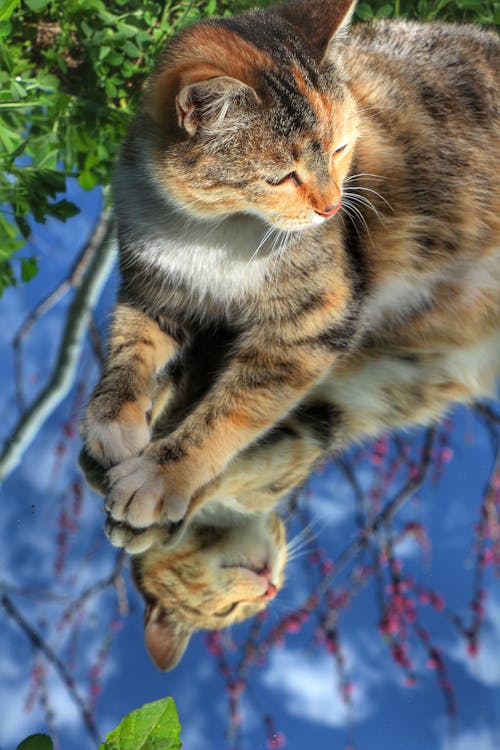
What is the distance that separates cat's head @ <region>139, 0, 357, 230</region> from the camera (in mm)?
1331

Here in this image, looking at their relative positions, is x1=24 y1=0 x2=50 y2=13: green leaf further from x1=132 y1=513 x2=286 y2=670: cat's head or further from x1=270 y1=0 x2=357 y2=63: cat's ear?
x1=132 y1=513 x2=286 y2=670: cat's head

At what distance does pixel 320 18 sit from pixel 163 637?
1079mm

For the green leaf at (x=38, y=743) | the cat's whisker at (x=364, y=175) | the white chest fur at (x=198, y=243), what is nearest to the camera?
the green leaf at (x=38, y=743)

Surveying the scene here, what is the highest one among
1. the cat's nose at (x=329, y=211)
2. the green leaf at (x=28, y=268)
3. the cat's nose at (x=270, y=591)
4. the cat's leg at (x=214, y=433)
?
the cat's nose at (x=329, y=211)

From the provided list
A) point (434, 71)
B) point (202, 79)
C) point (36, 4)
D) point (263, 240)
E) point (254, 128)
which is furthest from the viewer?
point (36, 4)

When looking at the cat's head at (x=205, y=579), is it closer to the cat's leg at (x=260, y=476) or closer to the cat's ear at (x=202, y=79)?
the cat's leg at (x=260, y=476)

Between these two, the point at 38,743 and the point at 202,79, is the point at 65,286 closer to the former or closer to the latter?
Answer: the point at 202,79

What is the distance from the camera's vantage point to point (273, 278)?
1.50 meters

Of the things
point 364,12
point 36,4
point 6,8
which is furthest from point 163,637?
point 364,12

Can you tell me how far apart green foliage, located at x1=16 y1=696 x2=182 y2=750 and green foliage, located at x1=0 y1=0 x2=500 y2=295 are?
1.11 meters

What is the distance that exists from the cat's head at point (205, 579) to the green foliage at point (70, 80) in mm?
821

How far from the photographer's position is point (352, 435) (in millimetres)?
1669

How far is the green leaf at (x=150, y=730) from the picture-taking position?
1.12 m

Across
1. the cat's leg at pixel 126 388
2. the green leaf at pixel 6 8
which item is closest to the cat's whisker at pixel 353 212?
the cat's leg at pixel 126 388
